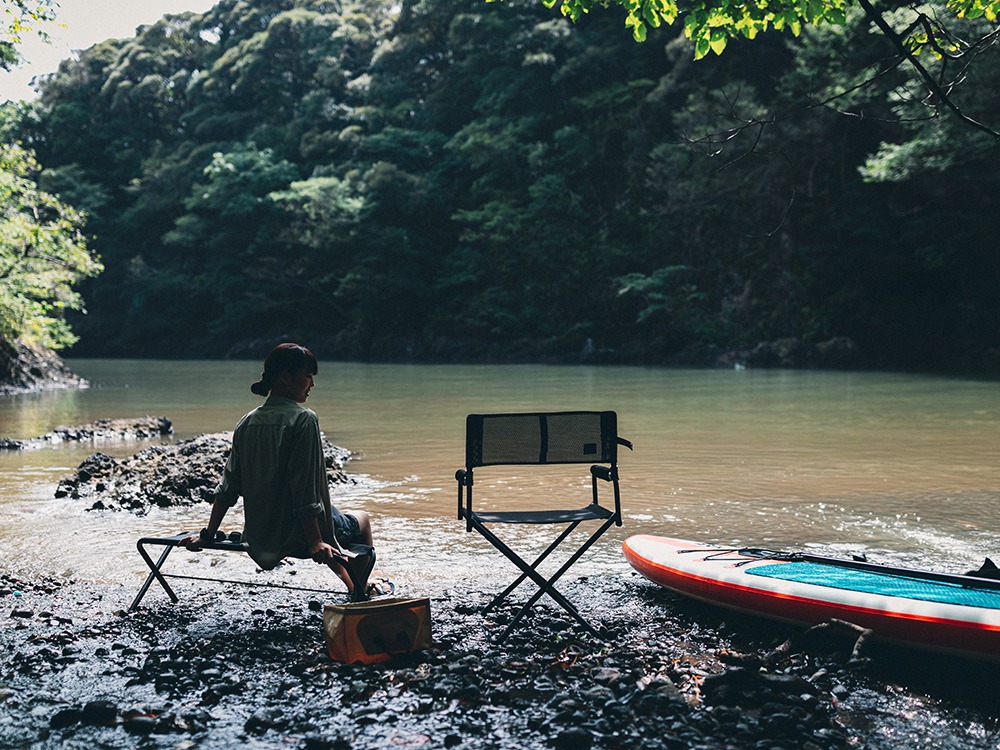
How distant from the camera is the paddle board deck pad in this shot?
349cm

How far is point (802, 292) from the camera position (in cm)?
3250

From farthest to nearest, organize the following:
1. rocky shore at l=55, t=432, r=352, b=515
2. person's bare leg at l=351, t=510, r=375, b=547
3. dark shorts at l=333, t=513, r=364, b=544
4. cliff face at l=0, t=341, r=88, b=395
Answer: cliff face at l=0, t=341, r=88, b=395
rocky shore at l=55, t=432, r=352, b=515
person's bare leg at l=351, t=510, r=375, b=547
dark shorts at l=333, t=513, r=364, b=544

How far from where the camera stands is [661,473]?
9070mm

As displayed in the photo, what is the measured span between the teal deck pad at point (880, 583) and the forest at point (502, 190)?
20.4 meters

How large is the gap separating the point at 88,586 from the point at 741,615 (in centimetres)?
331

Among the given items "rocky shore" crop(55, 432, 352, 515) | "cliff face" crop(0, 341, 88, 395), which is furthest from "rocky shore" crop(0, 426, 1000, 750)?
"cliff face" crop(0, 341, 88, 395)

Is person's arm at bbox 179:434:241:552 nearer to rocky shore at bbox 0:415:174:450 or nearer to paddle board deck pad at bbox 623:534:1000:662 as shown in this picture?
paddle board deck pad at bbox 623:534:1000:662

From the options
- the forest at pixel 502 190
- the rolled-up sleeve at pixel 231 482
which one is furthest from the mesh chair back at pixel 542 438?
the forest at pixel 502 190

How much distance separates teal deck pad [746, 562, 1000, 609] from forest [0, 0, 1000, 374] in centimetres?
2038

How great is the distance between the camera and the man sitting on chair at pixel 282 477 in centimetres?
384

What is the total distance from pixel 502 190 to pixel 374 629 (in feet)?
123

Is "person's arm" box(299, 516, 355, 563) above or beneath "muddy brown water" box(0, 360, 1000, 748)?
above

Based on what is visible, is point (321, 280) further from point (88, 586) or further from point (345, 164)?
point (88, 586)

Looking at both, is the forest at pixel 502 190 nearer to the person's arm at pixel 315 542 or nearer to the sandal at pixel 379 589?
the sandal at pixel 379 589
